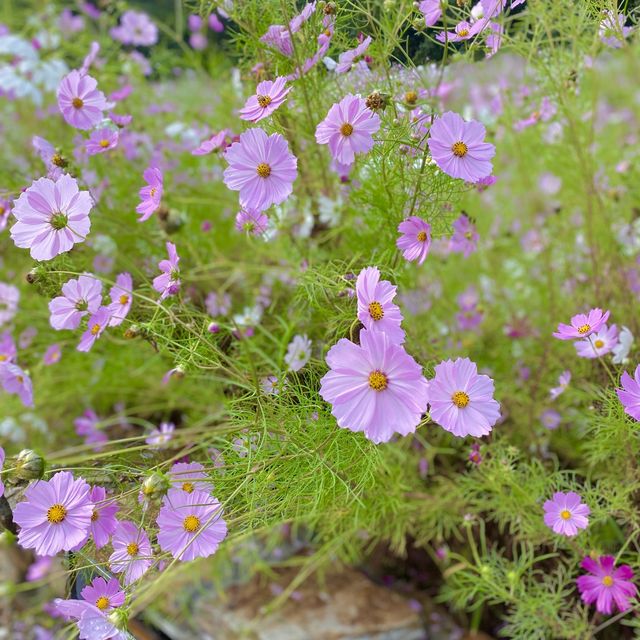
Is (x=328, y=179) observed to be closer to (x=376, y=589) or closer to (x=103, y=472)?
(x=103, y=472)

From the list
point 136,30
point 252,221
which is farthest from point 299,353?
point 136,30

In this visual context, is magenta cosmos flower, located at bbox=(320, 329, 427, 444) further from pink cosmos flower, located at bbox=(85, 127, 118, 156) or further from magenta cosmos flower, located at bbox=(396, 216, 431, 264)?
pink cosmos flower, located at bbox=(85, 127, 118, 156)

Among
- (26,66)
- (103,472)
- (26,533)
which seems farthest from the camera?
(26,66)

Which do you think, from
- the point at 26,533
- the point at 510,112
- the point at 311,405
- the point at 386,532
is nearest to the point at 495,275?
the point at 510,112

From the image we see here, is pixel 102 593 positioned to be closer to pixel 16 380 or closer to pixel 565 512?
pixel 16 380

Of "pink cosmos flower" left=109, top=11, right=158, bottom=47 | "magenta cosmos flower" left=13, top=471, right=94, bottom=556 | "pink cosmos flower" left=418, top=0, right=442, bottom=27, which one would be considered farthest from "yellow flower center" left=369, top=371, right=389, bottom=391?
"pink cosmos flower" left=109, top=11, right=158, bottom=47

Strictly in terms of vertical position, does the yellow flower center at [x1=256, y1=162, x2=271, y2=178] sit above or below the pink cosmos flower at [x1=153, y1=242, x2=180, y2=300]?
above
